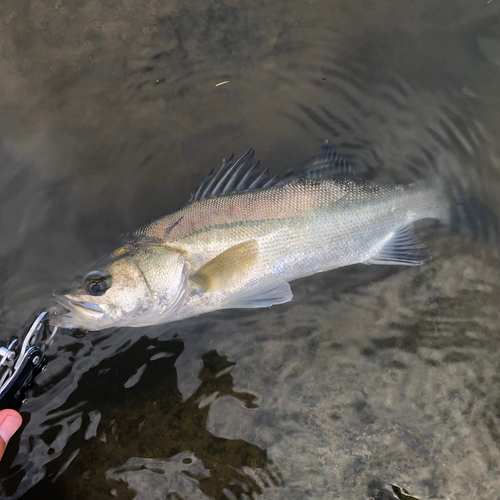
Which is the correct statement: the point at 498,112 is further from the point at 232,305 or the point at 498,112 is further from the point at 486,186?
the point at 232,305

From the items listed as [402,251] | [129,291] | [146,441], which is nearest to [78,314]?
[129,291]

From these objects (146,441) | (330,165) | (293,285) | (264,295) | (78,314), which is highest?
(330,165)

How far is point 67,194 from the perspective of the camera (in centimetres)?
311

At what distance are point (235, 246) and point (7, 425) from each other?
195cm

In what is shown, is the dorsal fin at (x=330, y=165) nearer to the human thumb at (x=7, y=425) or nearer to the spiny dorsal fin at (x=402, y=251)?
the spiny dorsal fin at (x=402, y=251)

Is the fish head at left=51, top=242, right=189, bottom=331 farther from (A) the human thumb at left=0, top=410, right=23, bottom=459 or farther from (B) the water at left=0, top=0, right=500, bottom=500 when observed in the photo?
(A) the human thumb at left=0, top=410, right=23, bottom=459

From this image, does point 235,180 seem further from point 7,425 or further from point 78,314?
point 7,425

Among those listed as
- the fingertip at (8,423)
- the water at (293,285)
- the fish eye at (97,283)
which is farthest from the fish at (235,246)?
the fingertip at (8,423)

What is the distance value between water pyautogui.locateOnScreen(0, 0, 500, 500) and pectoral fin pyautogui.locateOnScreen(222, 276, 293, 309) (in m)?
0.38

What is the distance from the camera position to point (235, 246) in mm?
2584

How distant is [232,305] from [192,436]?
1.01 meters

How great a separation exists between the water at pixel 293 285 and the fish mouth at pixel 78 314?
1.62 ft

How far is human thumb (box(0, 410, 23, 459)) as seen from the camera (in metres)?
2.53

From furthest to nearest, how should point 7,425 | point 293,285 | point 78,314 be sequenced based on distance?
point 293,285 < point 7,425 < point 78,314
